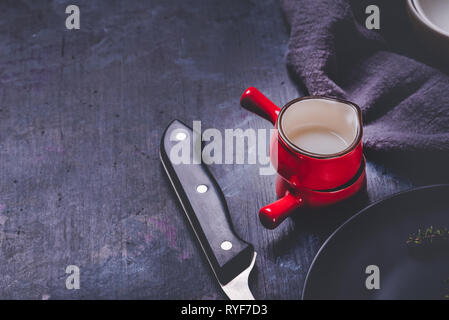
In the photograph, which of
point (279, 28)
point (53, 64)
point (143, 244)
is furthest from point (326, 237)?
point (53, 64)

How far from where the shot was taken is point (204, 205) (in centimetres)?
53

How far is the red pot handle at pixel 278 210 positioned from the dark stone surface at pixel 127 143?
41 mm

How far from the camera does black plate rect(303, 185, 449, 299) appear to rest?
0.48 metres

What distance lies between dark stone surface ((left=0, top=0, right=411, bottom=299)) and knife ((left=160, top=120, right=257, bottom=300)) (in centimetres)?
2

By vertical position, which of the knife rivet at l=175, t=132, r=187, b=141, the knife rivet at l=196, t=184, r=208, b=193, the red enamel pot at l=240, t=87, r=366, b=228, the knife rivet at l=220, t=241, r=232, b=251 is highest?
the red enamel pot at l=240, t=87, r=366, b=228

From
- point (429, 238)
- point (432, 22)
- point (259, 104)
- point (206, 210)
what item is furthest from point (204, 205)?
point (432, 22)

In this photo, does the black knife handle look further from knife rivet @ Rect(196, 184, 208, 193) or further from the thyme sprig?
the thyme sprig

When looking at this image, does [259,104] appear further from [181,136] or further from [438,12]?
[438,12]

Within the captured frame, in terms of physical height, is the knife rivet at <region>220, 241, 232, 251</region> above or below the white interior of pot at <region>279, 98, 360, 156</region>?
below

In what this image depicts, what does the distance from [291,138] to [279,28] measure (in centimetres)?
24

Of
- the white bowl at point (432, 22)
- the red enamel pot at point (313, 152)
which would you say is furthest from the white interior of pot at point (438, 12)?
the red enamel pot at point (313, 152)

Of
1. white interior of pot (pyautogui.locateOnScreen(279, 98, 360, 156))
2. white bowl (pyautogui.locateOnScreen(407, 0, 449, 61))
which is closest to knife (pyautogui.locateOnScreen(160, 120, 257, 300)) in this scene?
white interior of pot (pyautogui.locateOnScreen(279, 98, 360, 156))

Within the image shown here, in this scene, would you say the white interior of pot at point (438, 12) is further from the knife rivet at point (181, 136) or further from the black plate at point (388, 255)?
the knife rivet at point (181, 136)

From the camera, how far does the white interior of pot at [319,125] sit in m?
0.51
